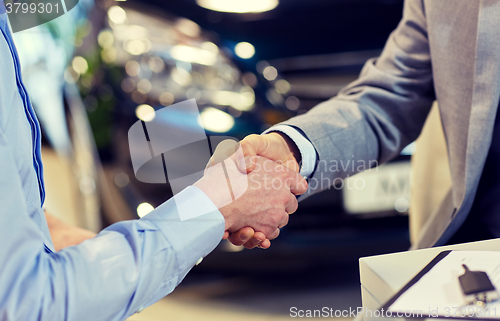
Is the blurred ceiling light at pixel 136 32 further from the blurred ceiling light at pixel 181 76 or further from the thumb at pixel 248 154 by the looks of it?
the thumb at pixel 248 154

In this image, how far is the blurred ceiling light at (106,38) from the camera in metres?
1.52

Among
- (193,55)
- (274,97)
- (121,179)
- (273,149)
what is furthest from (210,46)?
(273,149)

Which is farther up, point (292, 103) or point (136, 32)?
point (136, 32)

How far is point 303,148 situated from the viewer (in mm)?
933

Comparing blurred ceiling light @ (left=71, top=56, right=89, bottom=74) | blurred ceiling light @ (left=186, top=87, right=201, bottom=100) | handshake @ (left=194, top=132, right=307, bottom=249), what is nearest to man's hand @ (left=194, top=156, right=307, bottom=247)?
handshake @ (left=194, top=132, right=307, bottom=249)

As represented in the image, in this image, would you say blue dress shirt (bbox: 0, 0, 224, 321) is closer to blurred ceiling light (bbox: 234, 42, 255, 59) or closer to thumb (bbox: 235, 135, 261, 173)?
thumb (bbox: 235, 135, 261, 173)

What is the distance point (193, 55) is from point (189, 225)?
943 mm

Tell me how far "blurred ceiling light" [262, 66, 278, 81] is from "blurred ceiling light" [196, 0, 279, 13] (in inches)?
9.0

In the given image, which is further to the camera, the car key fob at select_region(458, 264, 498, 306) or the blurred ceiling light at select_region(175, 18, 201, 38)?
the blurred ceiling light at select_region(175, 18, 201, 38)

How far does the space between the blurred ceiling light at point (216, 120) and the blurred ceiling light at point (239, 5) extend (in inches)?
15.9

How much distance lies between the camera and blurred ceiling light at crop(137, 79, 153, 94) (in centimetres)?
145

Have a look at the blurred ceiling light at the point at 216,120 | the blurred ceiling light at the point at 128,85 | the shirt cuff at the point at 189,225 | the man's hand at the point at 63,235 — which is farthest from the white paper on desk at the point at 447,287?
the blurred ceiling light at the point at 128,85

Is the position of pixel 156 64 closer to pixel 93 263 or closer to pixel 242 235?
pixel 242 235

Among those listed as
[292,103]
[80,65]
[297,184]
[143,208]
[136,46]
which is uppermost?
[136,46]
